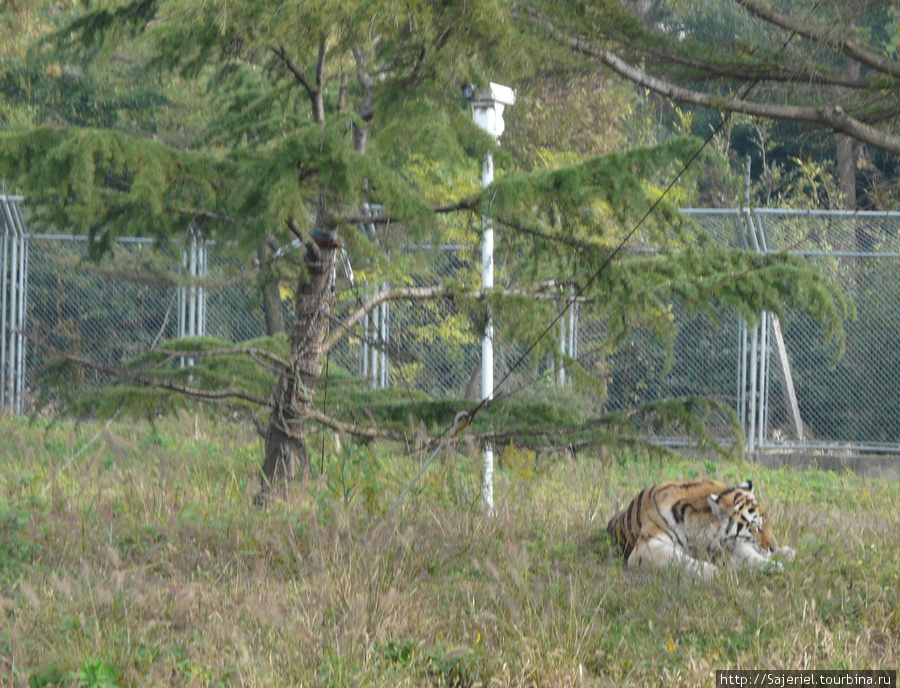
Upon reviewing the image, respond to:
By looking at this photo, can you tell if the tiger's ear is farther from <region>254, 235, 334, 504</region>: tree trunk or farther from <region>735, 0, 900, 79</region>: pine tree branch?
<region>254, 235, 334, 504</region>: tree trunk

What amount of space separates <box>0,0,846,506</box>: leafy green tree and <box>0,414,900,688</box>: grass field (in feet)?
2.21

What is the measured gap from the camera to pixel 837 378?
1275 cm

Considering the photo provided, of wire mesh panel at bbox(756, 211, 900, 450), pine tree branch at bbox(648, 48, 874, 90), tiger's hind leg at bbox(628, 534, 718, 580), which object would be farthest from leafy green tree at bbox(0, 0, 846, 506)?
wire mesh panel at bbox(756, 211, 900, 450)

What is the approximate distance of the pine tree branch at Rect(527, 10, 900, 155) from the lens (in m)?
4.33

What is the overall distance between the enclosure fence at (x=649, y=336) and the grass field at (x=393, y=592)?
501cm

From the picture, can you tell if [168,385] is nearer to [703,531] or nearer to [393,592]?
[393,592]

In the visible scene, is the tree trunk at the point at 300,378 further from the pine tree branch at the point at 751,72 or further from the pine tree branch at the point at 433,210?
the pine tree branch at the point at 751,72

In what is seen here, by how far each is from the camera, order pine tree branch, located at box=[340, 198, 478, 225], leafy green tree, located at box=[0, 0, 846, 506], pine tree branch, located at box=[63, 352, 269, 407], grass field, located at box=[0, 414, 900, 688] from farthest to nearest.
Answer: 1. pine tree branch, located at box=[340, 198, 478, 225]
2. pine tree branch, located at box=[63, 352, 269, 407]
3. leafy green tree, located at box=[0, 0, 846, 506]
4. grass field, located at box=[0, 414, 900, 688]

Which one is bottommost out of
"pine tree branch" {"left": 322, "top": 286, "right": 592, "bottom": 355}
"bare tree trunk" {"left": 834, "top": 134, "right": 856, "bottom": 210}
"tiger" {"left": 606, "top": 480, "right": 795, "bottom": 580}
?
"tiger" {"left": 606, "top": 480, "right": 795, "bottom": 580}

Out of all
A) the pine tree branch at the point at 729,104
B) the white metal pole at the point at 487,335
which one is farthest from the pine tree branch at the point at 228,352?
the pine tree branch at the point at 729,104

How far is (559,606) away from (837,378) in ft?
32.0

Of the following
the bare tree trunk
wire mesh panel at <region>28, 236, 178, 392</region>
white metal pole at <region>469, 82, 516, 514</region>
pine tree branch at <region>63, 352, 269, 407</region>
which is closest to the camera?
pine tree branch at <region>63, 352, 269, 407</region>

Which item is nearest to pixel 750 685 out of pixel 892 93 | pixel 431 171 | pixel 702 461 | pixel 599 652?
pixel 599 652

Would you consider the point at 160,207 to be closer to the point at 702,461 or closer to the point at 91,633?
the point at 91,633
